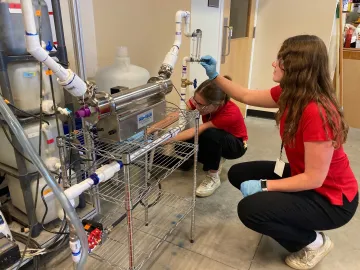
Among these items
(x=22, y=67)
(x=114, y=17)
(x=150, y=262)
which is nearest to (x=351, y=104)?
(x=114, y=17)

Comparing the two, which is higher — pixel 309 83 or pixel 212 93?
pixel 309 83

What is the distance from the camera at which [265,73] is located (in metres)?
3.28

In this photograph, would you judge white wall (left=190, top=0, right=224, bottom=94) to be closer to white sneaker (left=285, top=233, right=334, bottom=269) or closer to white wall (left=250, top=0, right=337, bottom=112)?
white wall (left=250, top=0, right=337, bottom=112)

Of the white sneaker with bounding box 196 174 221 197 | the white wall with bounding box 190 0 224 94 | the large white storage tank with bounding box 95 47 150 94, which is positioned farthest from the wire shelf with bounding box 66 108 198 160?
the white wall with bounding box 190 0 224 94

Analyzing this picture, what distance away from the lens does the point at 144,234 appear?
5.11ft

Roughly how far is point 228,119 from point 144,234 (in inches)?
32.0

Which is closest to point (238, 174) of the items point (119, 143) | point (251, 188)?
point (251, 188)

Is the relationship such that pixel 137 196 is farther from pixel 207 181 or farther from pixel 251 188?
pixel 207 181

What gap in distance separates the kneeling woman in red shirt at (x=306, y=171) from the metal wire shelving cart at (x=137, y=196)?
1.17 ft

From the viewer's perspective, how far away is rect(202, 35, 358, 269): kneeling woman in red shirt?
1129 mm

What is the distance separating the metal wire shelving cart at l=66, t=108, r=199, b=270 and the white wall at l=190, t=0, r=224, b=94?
0.64 meters

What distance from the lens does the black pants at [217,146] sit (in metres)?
1.85

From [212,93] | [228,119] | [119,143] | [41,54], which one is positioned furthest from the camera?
[228,119]

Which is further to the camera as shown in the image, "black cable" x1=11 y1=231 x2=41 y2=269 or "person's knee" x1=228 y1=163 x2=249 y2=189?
"person's knee" x1=228 y1=163 x2=249 y2=189
